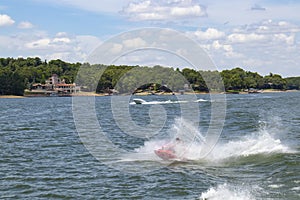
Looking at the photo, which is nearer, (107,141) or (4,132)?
(107,141)

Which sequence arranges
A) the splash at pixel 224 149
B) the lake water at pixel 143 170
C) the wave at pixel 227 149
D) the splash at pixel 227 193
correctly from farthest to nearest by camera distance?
the wave at pixel 227 149 < the splash at pixel 224 149 < the lake water at pixel 143 170 < the splash at pixel 227 193

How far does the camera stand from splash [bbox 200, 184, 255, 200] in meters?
18.5

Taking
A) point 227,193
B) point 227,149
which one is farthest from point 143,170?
point 227,149

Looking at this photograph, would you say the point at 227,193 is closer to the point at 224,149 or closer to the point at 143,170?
the point at 143,170

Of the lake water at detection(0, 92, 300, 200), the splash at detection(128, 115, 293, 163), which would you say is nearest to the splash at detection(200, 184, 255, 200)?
the lake water at detection(0, 92, 300, 200)

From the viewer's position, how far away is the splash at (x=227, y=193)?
1848 centimetres

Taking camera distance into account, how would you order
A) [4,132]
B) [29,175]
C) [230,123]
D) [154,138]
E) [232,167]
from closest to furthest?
[29,175]
[232,167]
[154,138]
[4,132]
[230,123]

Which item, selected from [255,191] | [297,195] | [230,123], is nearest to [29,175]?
[255,191]

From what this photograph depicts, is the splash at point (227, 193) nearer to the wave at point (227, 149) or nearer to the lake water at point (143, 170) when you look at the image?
the lake water at point (143, 170)

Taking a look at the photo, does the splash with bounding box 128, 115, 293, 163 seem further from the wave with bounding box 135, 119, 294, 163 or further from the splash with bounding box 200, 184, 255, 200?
the splash with bounding box 200, 184, 255, 200

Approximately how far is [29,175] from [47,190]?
333cm

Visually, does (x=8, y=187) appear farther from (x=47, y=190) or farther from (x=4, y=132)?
(x=4, y=132)

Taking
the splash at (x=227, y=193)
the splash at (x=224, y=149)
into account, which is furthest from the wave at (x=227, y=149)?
the splash at (x=227, y=193)

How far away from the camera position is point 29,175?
23.6 meters
